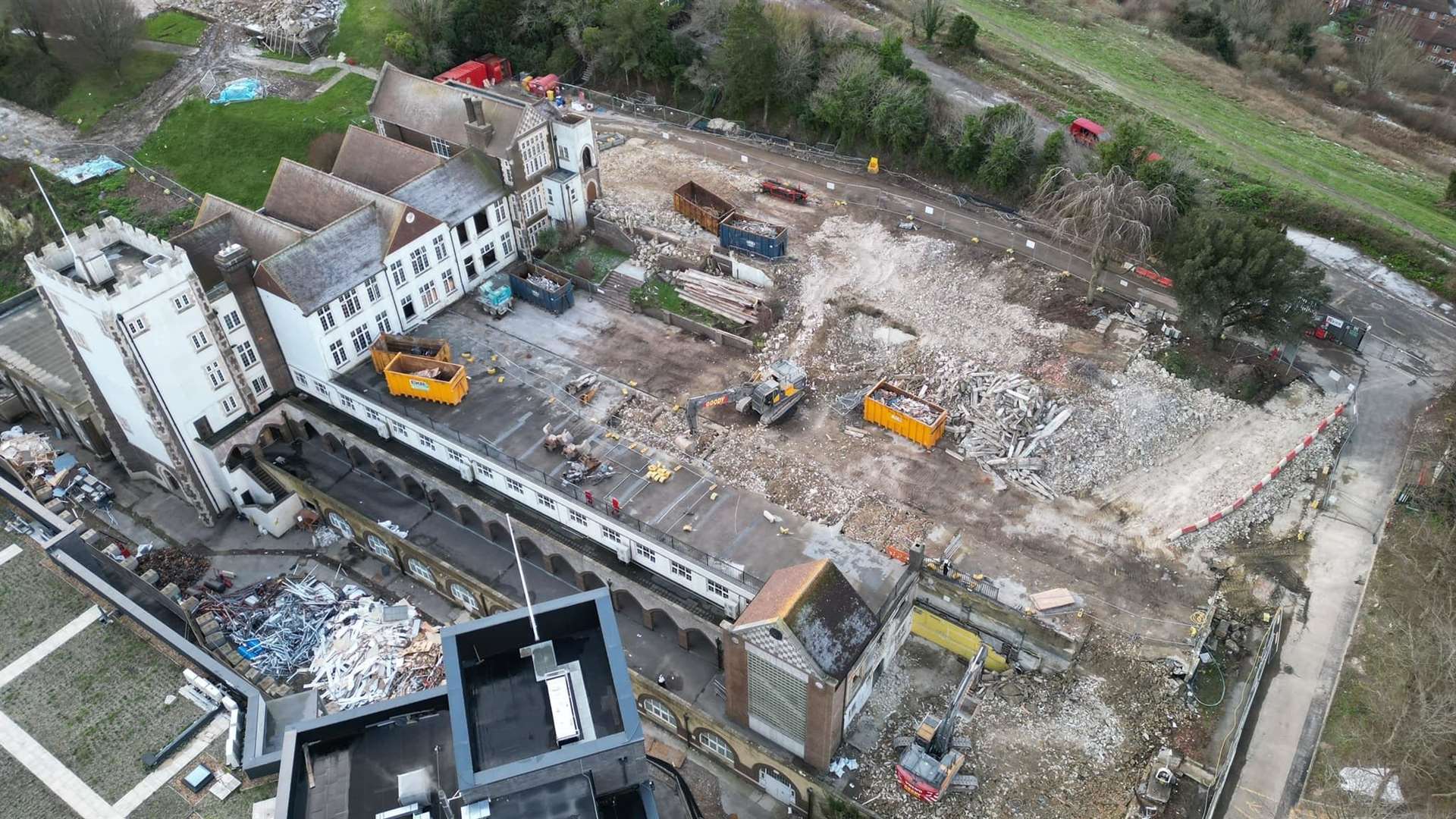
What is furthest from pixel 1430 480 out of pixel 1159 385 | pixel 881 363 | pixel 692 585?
pixel 692 585

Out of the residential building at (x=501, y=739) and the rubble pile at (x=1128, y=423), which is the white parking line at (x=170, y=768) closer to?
the residential building at (x=501, y=739)

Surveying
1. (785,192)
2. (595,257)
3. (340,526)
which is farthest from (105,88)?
(785,192)

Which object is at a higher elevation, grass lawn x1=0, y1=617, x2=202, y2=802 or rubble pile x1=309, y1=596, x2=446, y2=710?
grass lawn x1=0, y1=617, x2=202, y2=802

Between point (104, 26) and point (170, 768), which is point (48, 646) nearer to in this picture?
point (170, 768)

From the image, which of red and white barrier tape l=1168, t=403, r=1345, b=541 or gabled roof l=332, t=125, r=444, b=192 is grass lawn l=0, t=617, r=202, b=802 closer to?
gabled roof l=332, t=125, r=444, b=192

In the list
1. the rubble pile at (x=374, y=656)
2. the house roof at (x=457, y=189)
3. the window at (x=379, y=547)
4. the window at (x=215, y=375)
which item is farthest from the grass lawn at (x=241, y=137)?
the rubble pile at (x=374, y=656)

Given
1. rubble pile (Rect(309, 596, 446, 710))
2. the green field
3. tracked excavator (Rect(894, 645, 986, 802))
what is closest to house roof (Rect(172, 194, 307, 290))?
rubble pile (Rect(309, 596, 446, 710))

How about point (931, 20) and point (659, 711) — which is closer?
point (659, 711)
